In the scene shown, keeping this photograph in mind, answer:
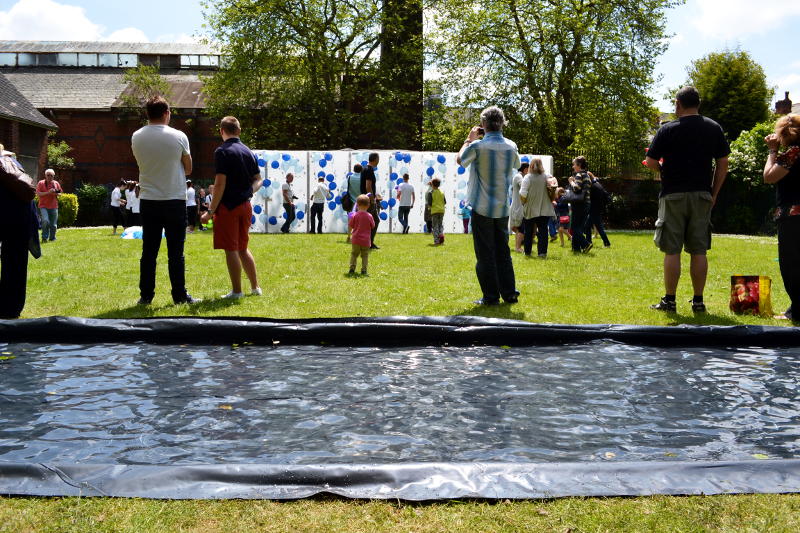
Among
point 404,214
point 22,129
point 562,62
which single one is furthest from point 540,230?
point 22,129

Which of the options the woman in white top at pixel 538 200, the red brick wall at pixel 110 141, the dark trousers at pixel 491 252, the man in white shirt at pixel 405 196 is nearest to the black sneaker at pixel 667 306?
the dark trousers at pixel 491 252

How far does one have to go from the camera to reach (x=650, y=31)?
103 ft

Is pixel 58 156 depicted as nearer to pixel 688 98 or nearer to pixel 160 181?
pixel 160 181

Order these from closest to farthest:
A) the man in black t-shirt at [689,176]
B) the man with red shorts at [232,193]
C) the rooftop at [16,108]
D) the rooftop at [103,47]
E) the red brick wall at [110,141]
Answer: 1. the man in black t-shirt at [689,176]
2. the man with red shorts at [232,193]
3. the rooftop at [16,108]
4. the red brick wall at [110,141]
5. the rooftop at [103,47]

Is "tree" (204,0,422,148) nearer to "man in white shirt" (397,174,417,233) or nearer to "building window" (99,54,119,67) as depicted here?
"man in white shirt" (397,174,417,233)

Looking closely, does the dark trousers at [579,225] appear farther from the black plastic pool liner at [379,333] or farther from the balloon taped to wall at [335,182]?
the balloon taped to wall at [335,182]

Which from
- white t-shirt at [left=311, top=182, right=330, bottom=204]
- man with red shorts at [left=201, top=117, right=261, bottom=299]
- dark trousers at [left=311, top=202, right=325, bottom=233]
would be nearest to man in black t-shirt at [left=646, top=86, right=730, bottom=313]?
man with red shorts at [left=201, top=117, right=261, bottom=299]

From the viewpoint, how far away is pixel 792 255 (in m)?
6.52

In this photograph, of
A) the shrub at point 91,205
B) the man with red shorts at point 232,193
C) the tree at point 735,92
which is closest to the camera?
the man with red shorts at point 232,193

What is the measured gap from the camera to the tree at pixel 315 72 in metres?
31.0

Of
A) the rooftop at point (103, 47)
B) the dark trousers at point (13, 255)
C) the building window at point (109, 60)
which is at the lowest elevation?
the dark trousers at point (13, 255)

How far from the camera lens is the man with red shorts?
7.39 metres

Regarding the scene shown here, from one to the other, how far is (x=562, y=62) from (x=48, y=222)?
21777 mm

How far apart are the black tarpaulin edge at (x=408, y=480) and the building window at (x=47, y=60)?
5187 centimetres
